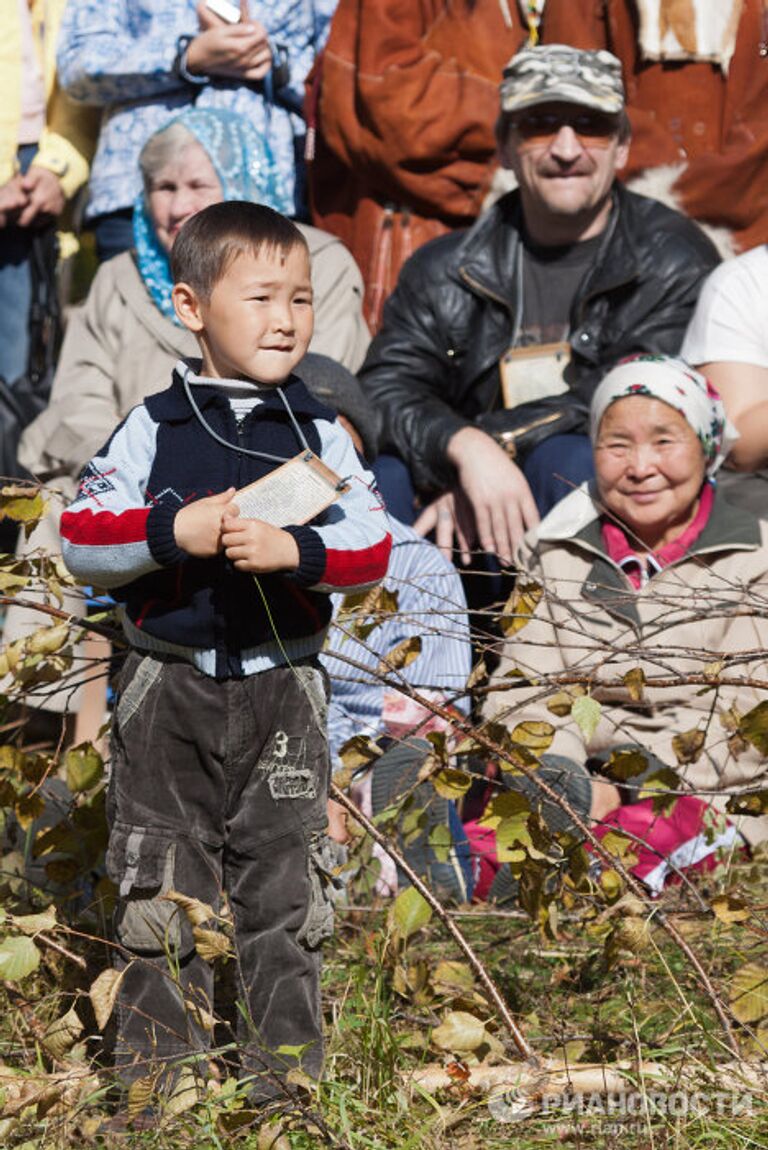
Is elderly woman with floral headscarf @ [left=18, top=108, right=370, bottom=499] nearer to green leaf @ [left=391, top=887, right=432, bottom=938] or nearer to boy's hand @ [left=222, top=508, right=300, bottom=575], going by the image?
green leaf @ [left=391, top=887, right=432, bottom=938]

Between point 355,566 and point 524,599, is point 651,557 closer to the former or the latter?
point 524,599

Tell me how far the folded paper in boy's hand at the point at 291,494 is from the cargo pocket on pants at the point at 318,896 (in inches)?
20.0

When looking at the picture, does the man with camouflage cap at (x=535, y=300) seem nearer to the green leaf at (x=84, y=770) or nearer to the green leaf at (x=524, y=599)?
the green leaf at (x=524, y=599)

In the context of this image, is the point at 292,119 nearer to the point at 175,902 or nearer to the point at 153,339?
the point at 153,339

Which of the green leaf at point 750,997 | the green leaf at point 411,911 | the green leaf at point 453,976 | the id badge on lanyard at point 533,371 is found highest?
the id badge on lanyard at point 533,371

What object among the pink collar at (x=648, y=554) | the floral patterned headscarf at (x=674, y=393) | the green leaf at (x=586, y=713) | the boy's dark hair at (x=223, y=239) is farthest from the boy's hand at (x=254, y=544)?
the floral patterned headscarf at (x=674, y=393)

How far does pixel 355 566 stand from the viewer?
270cm

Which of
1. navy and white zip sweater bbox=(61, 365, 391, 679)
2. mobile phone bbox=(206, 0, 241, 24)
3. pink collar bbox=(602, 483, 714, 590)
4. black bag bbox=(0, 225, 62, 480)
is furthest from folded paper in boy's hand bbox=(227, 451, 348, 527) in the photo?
mobile phone bbox=(206, 0, 241, 24)

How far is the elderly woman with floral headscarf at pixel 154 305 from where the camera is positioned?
5.30m

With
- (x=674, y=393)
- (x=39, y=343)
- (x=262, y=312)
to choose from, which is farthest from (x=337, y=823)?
(x=39, y=343)

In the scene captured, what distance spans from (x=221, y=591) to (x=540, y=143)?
2.91 metres

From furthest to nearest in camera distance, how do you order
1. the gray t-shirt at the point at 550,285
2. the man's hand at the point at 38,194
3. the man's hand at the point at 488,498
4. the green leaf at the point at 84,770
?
the man's hand at the point at 38,194 → the gray t-shirt at the point at 550,285 → the man's hand at the point at 488,498 → the green leaf at the point at 84,770

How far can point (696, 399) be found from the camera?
436 cm

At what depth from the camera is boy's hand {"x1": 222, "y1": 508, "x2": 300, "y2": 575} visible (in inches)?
101
